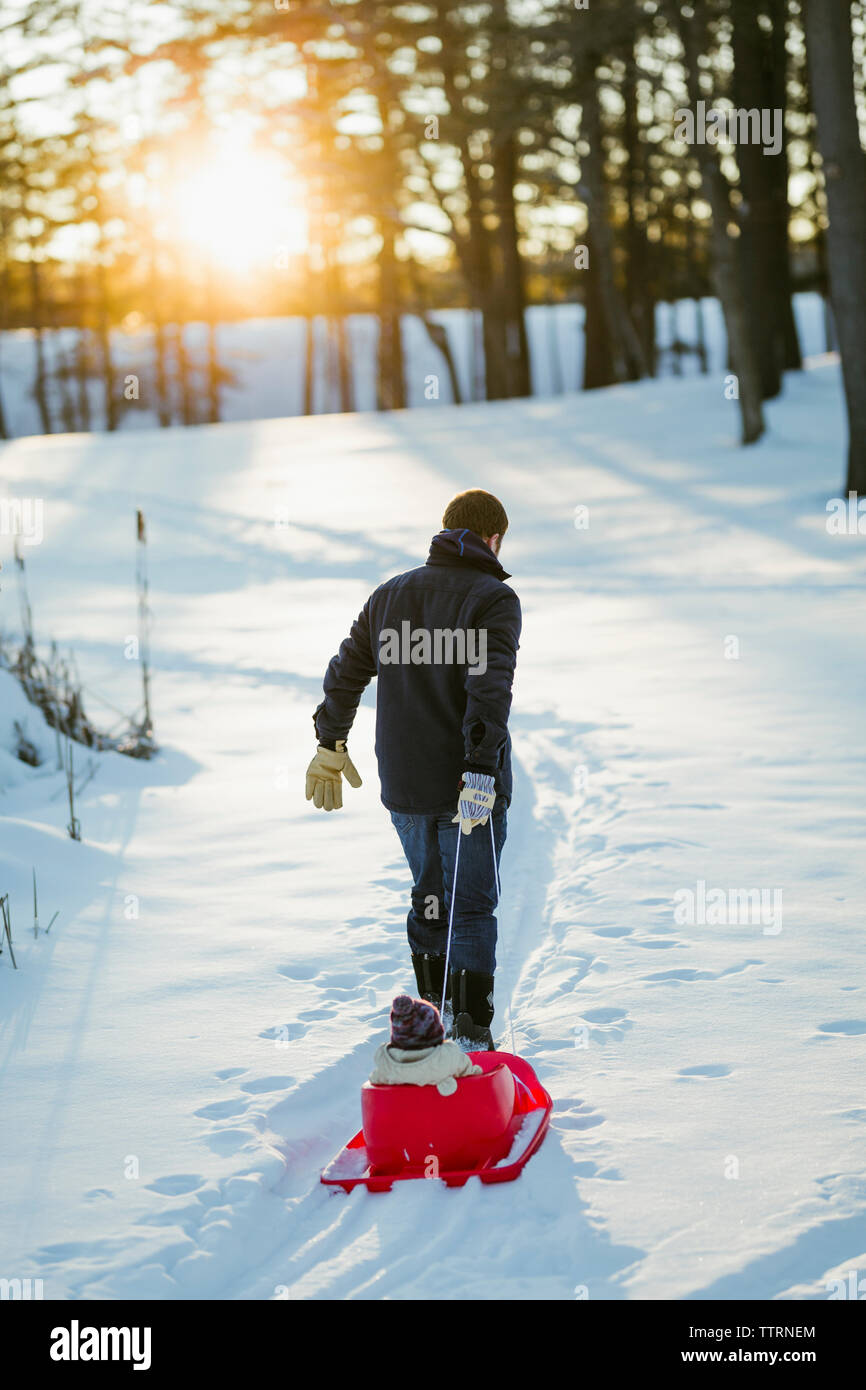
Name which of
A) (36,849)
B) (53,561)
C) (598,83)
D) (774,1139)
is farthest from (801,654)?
(598,83)

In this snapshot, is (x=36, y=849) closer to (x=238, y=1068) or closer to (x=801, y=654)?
(x=238, y=1068)

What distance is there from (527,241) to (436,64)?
1856cm

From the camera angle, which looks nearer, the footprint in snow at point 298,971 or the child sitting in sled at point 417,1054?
the child sitting in sled at point 417,1054

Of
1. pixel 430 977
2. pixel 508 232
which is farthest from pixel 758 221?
pixel 430 977

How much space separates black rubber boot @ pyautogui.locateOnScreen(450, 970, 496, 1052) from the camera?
174 inches

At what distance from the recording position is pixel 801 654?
10328 mm

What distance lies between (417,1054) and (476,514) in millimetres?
1696

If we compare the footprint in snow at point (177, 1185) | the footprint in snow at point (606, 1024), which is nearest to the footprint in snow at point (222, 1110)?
the footprint in snow at point (177, 1185)

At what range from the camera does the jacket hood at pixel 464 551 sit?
14.0 ft

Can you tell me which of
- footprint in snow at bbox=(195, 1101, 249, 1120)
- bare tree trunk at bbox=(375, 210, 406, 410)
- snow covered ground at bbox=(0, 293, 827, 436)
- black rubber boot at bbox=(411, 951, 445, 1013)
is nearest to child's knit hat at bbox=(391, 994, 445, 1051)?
footprint in snow at bbox=(195, 1101, 249, 1120)

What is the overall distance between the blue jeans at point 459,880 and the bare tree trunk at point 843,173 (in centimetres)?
1311

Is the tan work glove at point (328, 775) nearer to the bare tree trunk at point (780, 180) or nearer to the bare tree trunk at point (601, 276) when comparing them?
the bare tree trunk at point (780, 180)

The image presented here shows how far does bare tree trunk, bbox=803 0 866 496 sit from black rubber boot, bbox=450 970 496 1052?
1323 centimetres

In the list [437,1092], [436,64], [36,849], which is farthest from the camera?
[436,64]
